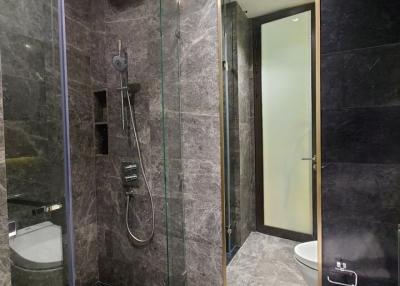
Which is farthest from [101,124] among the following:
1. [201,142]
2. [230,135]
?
[230,135]

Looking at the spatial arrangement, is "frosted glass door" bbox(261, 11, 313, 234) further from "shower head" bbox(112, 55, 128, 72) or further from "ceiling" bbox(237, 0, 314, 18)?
"shower head" bbox(112, 55, 128, 72)

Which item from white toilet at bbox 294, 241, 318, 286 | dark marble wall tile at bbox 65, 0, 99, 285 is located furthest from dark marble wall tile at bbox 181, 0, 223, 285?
dark marble wall tile at bbox 65, 0, 99, 285

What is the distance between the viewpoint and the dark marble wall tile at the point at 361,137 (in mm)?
1106

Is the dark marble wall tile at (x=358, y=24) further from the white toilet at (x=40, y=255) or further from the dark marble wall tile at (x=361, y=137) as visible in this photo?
the white toilet at (x=40, y=255)

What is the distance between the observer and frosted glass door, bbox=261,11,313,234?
118 cm

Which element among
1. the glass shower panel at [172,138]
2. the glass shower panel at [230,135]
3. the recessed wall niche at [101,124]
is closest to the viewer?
the glass shower panel at [230,135]

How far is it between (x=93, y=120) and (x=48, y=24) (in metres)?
1.00

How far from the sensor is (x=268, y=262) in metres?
1.33

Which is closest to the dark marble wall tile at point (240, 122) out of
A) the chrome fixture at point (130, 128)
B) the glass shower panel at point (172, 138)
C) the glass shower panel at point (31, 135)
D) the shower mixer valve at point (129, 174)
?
the glass shower panel at point (172, 138)

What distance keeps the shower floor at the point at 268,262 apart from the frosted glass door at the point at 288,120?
121 millimetres

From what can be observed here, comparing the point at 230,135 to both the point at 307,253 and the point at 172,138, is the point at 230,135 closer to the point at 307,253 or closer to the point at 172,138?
the point at 172,138

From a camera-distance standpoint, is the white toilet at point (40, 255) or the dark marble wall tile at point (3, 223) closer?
the dark marble wall tile at point (3, 223)

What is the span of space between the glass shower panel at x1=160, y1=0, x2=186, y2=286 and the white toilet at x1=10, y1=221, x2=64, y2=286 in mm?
651

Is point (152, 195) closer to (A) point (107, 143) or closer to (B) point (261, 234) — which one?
(A) point (107, 143)
